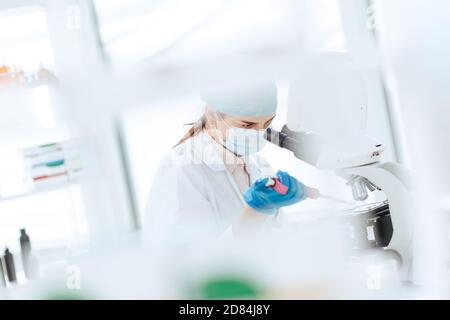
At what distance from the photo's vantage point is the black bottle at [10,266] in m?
1.49

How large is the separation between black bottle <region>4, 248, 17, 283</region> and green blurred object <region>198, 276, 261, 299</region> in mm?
492

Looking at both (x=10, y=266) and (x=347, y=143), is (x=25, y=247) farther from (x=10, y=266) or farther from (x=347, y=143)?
(x=347, y=143)

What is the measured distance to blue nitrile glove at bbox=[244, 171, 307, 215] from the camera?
1.33 meters

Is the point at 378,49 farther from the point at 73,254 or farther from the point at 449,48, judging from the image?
the point at 73,254

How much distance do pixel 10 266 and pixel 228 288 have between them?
57 centimetres

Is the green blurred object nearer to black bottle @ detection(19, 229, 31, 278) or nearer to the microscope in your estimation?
the microscope

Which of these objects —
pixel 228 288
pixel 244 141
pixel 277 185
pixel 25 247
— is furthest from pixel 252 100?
pixel 25 247

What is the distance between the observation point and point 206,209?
138cm

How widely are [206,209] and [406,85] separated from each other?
55cm

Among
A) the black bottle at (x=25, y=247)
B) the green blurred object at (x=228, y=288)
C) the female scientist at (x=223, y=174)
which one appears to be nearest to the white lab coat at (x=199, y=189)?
the female scientist at (x=223, y=174)

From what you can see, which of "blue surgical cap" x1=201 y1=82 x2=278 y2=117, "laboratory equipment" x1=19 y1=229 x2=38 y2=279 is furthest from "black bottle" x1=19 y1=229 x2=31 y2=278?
"blue surgical cap" x1=201 y1=82 x2=278 y2=117

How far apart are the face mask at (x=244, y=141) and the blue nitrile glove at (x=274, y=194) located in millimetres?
77

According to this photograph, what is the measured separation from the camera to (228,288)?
1415 millimetres
